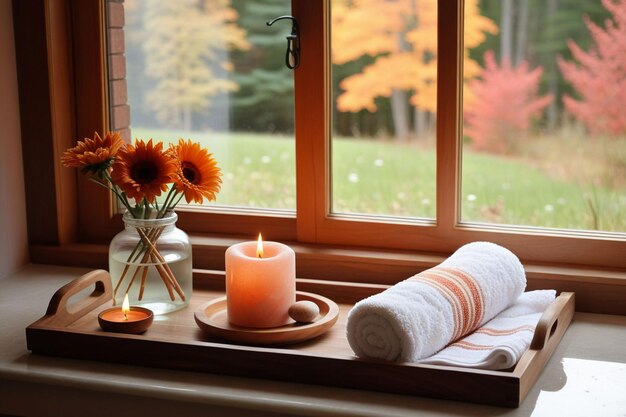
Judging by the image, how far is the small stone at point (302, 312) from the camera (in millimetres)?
1551

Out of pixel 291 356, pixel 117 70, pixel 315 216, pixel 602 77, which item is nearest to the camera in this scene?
pixel 291 356

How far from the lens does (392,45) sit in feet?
5.97

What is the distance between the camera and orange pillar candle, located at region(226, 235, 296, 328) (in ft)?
5.02

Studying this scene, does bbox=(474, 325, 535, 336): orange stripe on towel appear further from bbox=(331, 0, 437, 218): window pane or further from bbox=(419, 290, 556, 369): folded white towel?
bbox=(331, 0, 437, 218): window pane

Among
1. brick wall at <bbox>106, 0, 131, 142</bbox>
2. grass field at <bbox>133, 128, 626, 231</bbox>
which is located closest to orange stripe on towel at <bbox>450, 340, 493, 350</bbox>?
grass field at <bbox>133, 128, 626, 231</bbox>

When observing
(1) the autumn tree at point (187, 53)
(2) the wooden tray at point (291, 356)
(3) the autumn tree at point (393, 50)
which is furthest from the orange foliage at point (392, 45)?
(2) the wooden tray at point (291, 356)

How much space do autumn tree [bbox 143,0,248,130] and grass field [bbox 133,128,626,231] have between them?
0.22 feet

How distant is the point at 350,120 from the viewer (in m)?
1.88

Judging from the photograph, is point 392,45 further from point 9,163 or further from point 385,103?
point 9,163

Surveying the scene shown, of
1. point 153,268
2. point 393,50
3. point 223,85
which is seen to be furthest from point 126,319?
point 393,50

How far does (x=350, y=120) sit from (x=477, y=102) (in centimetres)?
26

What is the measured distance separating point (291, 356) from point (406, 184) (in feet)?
1.89

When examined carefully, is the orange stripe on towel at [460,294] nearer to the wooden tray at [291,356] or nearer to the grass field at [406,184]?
the wooden tray at [291,356]

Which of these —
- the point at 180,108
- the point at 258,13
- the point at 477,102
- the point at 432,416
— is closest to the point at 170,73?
the point at 180,108
